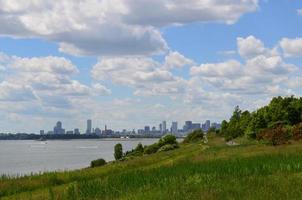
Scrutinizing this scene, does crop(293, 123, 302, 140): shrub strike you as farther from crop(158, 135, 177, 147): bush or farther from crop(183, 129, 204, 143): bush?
crop(183, 129, 204, 143): bush

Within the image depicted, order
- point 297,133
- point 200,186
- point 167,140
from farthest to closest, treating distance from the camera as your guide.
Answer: point 167,140 < point 297,133 < point 200,186

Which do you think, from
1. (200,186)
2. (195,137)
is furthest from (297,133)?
(195,137)

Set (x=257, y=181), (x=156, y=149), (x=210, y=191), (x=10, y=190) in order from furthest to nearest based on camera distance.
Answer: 1. (x=156, y=149)
2. (x=10, y=190)
3. (x=257, y=181)
4. (x=210, y=191)

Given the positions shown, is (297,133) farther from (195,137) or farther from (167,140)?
(195,137)

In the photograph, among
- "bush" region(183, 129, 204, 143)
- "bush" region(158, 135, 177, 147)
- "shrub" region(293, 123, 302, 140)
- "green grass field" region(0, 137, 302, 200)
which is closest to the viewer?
"green grass field" region(0, 137, 302, 200)

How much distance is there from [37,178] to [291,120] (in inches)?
2288

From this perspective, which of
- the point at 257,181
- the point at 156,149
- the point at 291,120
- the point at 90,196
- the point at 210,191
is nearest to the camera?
the point at 210,191

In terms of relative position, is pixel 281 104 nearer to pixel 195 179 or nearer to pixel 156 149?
pixel 156 149

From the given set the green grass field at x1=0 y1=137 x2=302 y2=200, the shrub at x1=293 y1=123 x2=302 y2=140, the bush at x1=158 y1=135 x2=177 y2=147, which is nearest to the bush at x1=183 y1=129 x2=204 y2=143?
the bush at x1=158 y1=135 x2=177 y2=147

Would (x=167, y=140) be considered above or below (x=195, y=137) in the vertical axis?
below

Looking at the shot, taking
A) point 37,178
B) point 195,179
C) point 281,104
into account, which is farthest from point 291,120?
point 195,179

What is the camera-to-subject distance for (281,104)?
280ft

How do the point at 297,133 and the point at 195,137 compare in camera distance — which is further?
the point at 195,137

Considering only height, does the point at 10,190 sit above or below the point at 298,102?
below
